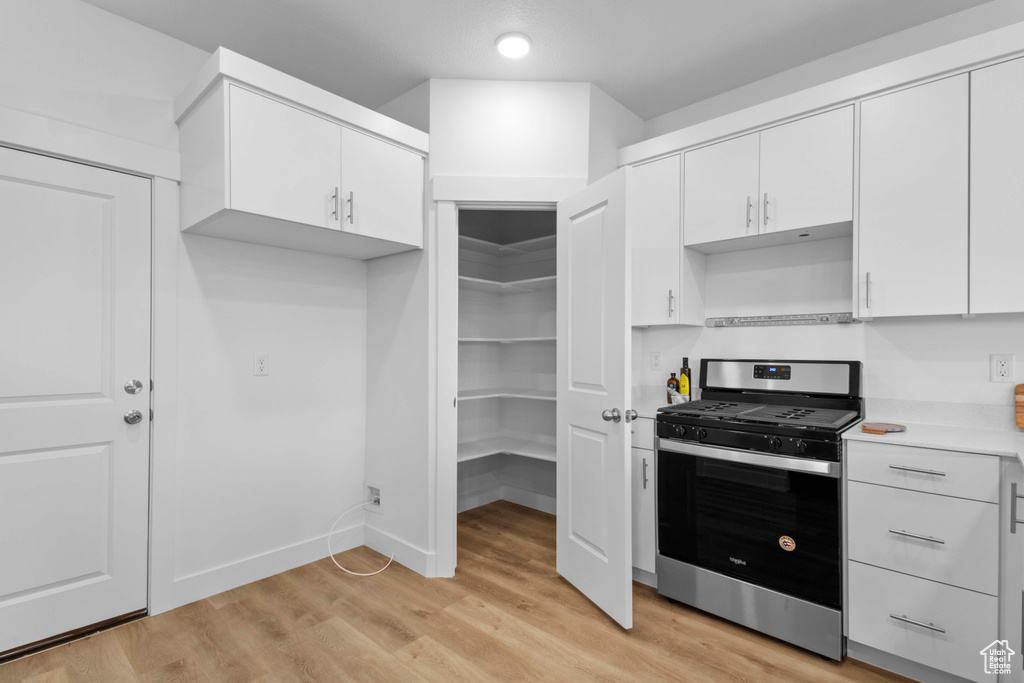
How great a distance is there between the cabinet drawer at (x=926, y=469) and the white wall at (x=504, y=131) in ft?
6.23

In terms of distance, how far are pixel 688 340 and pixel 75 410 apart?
308 cm

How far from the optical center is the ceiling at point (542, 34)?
89.0 inches

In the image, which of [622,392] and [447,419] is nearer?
[622,392]

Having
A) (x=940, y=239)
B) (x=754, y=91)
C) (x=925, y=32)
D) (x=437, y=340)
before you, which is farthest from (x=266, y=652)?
(x=925, y=32)

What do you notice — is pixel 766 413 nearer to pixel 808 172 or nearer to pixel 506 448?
pixel 808 172

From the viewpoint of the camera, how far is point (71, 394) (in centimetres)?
217

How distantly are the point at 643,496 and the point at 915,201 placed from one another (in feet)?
5.88

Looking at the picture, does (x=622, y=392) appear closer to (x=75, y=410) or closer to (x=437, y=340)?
(x=437, y=340)

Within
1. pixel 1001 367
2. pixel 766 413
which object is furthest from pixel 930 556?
pixel 1001 367

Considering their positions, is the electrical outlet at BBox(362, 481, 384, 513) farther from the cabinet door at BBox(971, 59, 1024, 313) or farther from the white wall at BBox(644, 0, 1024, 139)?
the cabinet door at BBox(971, 59, 1024, 313)

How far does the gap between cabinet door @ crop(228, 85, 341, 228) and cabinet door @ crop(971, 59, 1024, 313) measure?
2.70m

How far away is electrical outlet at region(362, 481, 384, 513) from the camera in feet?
10.2

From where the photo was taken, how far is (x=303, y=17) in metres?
2.35

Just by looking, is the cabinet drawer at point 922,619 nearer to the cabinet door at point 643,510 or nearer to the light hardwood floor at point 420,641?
the light hardwood floor at point 420,641
